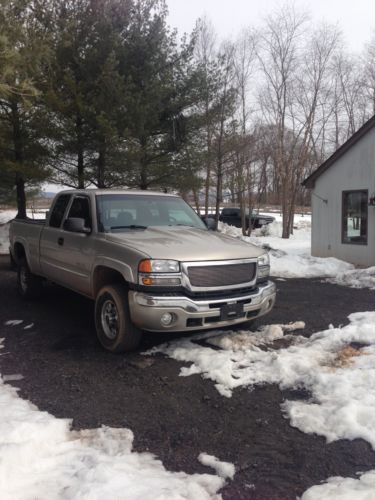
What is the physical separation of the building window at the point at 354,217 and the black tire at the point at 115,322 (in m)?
10.2

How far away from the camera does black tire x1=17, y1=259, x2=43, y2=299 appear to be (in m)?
7.79

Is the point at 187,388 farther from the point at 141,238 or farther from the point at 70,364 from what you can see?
the point at 141,238

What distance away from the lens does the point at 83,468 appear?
290 cm

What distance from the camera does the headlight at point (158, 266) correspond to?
4.62 metres

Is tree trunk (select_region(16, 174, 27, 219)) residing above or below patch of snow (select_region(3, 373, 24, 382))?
A: above

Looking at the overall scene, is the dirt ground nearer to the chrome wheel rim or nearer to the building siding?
the chrome wheel rim

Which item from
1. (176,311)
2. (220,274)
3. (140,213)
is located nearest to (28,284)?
(140,213)

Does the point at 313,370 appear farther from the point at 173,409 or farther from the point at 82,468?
the point at 82,468

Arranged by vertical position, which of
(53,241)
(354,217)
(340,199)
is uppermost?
(340,199)

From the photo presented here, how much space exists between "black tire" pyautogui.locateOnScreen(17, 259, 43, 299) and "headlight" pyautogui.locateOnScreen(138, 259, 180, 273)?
379 centimetres

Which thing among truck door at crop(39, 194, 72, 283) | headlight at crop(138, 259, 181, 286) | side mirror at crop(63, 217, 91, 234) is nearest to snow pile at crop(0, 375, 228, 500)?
headlight at crop(138, 259, 181, 286)

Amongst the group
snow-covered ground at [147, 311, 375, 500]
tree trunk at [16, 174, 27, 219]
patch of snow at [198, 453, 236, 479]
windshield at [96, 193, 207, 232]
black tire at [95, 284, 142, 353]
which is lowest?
patch of snow at [198, 453, 236, 479]

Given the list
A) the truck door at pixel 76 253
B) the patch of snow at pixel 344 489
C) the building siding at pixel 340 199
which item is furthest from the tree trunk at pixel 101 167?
the patch of snow at pixel 344 489

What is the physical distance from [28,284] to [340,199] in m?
10.1
